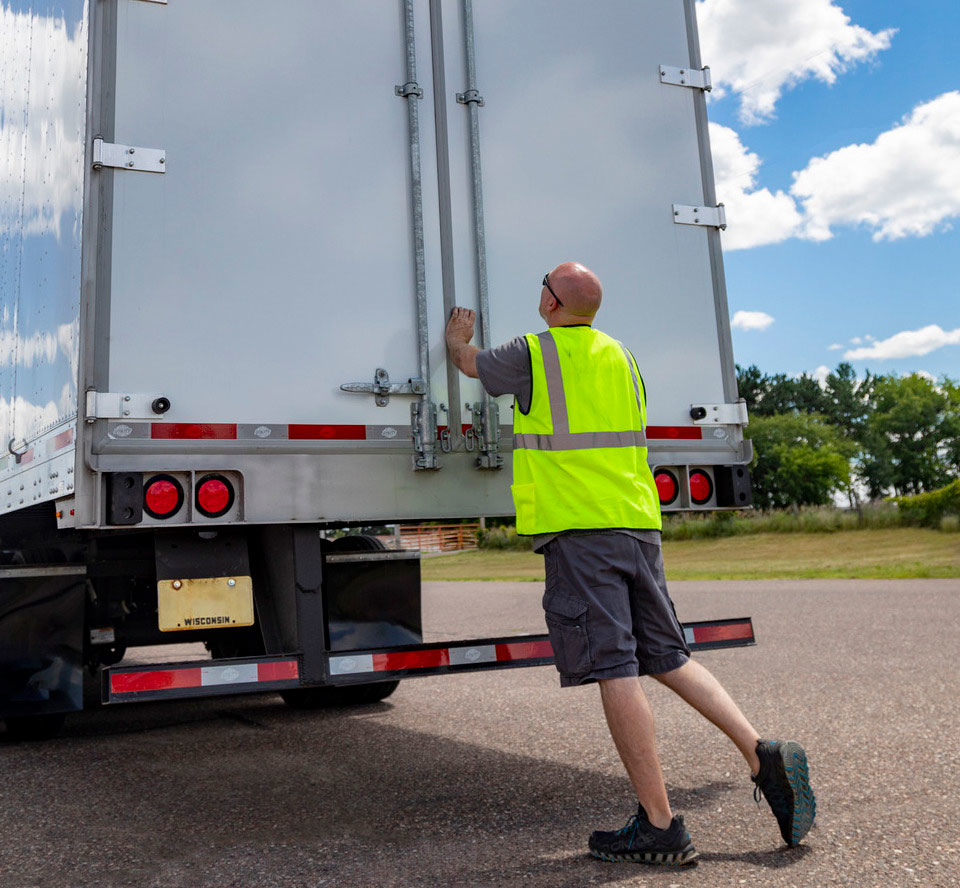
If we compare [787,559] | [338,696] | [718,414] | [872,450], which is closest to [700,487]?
[718,414]

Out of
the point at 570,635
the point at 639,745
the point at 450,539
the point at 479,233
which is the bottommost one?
the point at 639,745

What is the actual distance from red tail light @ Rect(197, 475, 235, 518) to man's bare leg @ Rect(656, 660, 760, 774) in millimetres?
1720

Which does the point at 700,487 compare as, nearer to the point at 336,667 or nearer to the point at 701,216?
the point at 701,216

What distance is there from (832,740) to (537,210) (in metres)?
3.00

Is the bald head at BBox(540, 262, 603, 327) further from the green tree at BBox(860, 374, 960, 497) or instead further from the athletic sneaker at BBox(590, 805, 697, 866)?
the green tree at BBox(860, 374, 960, 497)

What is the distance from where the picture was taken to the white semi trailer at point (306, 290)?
386 centimetres

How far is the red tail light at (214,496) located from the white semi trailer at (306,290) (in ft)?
0.03

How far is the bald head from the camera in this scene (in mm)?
3688

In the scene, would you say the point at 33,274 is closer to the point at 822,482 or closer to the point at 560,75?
the point at 560,75

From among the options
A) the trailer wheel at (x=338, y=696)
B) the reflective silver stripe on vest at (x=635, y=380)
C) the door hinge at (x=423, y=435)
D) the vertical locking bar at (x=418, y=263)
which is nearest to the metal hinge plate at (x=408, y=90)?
the vertical locking bar at (x=418, y=263)

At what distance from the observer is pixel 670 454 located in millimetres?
4746

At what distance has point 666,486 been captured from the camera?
4.73 meters

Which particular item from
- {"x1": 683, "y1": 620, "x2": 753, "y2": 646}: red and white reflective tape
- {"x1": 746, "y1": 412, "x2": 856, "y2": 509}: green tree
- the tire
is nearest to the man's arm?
{"x1": 683, "y1": 620, "x2": 753, "y2": 646}: red and white reflective tape

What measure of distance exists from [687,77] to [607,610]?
298 centimetres
